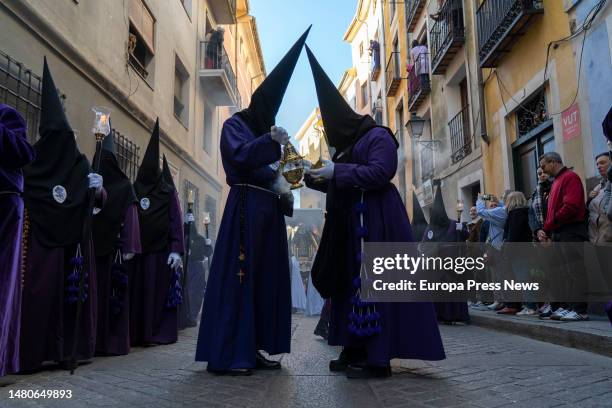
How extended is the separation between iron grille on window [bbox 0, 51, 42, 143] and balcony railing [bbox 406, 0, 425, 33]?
13.5m

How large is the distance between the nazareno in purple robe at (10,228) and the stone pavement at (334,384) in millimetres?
261

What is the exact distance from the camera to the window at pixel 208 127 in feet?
57.4

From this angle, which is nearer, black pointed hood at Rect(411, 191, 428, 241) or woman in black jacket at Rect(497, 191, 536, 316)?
woman in black jacket at Rect(497, 191, 536, 316)

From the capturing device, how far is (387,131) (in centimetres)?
362

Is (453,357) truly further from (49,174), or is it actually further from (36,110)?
(36,110)

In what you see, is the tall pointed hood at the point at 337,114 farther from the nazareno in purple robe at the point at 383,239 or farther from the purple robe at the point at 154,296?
the purple robe at the point at 154,296

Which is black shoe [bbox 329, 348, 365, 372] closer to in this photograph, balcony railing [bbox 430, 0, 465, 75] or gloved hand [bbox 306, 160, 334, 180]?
gloved hand [bbox 306, 160, 334, 180]

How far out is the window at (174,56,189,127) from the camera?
13.7 m

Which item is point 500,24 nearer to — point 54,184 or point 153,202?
point 153,202

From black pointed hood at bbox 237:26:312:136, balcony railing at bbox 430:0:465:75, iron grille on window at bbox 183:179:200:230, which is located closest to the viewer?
black pointed hood at bbox 237:26:312:136

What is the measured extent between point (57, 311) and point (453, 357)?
10.2 ft

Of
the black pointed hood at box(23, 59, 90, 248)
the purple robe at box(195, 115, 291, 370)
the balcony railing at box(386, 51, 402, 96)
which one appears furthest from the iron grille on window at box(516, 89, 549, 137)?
the balcony railing at box(386, 51, 402, 96)

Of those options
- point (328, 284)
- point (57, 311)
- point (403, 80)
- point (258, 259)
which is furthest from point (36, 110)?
point (403, 80)

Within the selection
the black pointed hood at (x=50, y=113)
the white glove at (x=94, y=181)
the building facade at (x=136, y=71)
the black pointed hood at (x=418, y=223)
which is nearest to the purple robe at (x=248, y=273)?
the white glove at (x=94, y=181)
